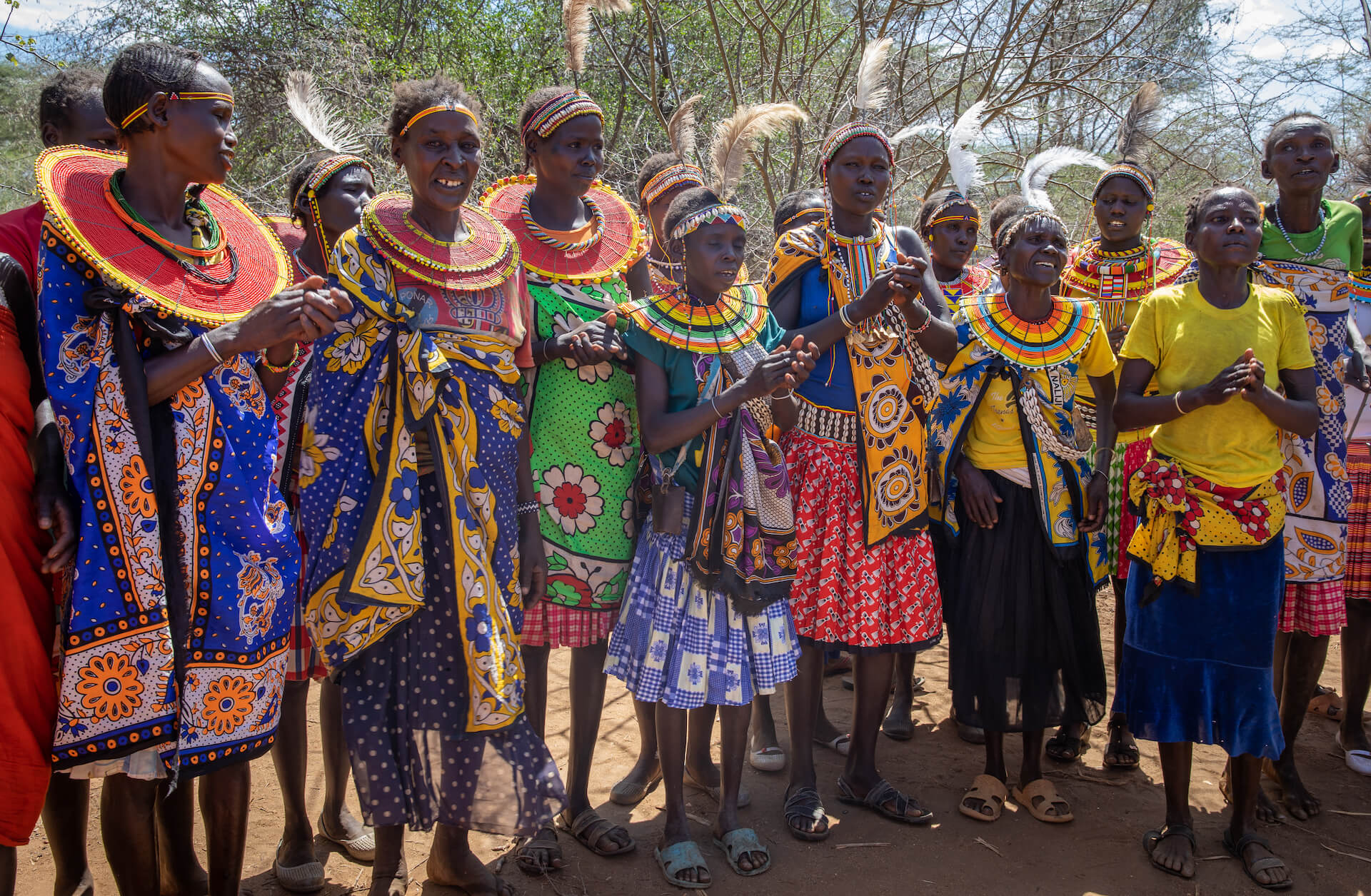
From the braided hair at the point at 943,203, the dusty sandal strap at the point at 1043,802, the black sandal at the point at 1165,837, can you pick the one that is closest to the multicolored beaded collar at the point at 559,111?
the braided hair at the point at 943,203

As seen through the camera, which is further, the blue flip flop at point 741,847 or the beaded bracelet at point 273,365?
the blue flip flop at point 741,847

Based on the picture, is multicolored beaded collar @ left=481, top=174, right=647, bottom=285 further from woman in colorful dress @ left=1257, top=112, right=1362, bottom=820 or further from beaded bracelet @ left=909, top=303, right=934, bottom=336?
woman in colorful dress @ left=1257, top=112, right=1362, bottom=820

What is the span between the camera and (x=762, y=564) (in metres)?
3.15

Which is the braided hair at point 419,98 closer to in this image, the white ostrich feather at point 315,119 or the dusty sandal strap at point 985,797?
the white ostrich feather at point 315,119

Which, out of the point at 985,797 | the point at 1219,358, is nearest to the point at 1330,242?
the point at 1219,358

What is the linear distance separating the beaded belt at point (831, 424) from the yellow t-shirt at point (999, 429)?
51cm

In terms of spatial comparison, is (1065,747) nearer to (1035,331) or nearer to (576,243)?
(1035,331)

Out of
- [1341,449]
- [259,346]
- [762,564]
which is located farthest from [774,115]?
[1341,449]

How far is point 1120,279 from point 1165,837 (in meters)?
2.27

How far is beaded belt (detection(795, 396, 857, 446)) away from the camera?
3498 millimetres

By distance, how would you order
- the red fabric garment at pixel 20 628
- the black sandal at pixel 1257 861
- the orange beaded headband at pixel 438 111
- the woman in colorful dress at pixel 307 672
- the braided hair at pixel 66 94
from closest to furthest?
the red fabric garment at pixel 20 628 → the orange beaded headband at pixel 438 111 → the braided hair at pixel 66 94 → the woman in colorful dress at pixel 307 672 → the black sandal at pixel 1257 861

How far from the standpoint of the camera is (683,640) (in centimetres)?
313

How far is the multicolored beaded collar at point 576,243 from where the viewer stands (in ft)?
10.6

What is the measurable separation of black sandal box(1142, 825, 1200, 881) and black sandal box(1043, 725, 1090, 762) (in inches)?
24.2
